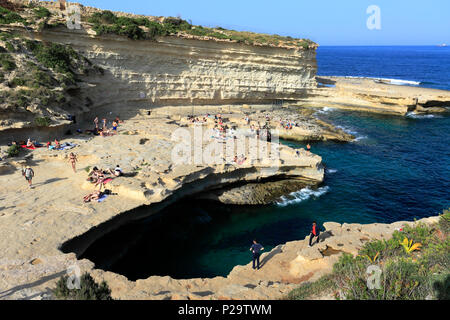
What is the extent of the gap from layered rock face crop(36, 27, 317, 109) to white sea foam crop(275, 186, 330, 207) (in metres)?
21.3

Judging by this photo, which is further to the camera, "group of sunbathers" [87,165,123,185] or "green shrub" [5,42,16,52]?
"green shrub" [5,42,16,52]

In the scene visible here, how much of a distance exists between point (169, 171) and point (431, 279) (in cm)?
1414

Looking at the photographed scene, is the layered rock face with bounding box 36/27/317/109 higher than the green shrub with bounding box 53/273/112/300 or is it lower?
higher

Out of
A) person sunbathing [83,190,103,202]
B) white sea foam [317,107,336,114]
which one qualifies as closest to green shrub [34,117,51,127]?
person sunbathing [83,190,103,202]

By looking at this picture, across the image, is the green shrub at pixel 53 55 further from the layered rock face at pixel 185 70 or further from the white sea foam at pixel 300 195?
the white sea foam at pixel 300 195

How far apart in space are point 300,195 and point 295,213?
8.08 ft

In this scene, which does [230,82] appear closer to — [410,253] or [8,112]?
[8,112]

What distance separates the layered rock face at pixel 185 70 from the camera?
32.0 meters

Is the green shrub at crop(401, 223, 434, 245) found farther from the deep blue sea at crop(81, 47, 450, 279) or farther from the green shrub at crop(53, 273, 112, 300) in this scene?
the green shrub at crop(53, 273, 112, 300)

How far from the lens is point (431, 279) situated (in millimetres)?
8125

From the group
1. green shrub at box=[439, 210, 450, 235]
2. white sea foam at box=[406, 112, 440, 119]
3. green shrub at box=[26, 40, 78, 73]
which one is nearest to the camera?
green shrub at box=[439, 210, 450, 235]

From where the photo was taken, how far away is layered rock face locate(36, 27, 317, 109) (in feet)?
105

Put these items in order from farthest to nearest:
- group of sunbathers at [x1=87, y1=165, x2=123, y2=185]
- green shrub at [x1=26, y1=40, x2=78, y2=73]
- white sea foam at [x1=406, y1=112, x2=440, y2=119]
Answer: white sea foam at [x1=406, y1=112, x2=440, y2=119] < green shrub at [x1=26, y1=40, x2=78, y2=73] < group of sunbathers at [x1=87, y1=165, x2=123, y2=185]

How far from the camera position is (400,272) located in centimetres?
796
